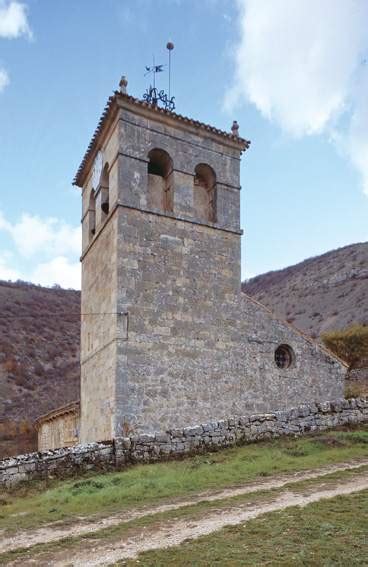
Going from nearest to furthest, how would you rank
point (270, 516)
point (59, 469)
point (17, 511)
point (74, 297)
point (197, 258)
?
point (270, 516) → point (17, 511) → point (59, 469) → point (197, 258) → point (74, 297)

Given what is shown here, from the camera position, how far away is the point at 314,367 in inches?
650

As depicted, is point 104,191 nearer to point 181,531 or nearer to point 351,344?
point 181,531

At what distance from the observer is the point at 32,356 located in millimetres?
41062

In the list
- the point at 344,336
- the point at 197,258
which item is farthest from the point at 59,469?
the point at 344,336

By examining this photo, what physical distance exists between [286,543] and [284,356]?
446 inches

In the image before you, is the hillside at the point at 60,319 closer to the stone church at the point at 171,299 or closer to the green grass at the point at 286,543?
the stone church at the point at 171,299

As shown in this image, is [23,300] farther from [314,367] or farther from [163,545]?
[163,545]

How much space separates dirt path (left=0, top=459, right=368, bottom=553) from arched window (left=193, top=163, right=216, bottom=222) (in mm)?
8894

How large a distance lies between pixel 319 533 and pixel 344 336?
2426 cm

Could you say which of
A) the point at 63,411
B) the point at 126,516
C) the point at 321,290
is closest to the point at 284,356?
the point at 63,411

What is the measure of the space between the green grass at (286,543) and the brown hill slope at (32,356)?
22.9m

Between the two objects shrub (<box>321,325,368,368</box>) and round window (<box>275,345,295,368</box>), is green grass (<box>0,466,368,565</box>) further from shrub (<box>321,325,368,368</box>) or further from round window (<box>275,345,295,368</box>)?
shrub (<box>321,325,368,368</box>)

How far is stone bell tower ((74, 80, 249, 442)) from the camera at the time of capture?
13.4 m

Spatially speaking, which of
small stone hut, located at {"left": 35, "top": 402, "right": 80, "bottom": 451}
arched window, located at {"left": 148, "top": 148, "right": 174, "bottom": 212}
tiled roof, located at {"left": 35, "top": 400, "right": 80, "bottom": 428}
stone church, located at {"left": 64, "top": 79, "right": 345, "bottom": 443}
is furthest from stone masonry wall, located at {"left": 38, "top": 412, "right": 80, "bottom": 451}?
arched window, located at {"left": 148, "top": 148, "right": 174, "bottom": 212}
